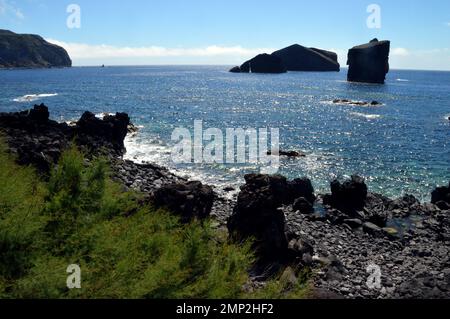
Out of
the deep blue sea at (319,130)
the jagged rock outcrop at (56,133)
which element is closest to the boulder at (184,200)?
the jagged rock outcrop at (56,133)

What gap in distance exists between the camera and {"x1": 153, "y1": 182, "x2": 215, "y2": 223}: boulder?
2451 centimetres

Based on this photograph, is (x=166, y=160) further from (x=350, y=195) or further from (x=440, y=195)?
(x=440, y=195)

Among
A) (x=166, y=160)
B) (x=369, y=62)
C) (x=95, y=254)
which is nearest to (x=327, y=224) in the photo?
(x=95, y=254)

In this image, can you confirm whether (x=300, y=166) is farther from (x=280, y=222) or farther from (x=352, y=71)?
(x=352, y=71)

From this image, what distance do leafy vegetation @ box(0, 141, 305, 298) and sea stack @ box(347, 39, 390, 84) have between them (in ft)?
562

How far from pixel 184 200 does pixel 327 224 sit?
13499 mm

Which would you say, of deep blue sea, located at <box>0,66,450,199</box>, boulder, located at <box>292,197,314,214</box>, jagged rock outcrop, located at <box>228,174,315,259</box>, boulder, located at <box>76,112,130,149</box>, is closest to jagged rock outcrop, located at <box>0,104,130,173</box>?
boulder, located at <box>76,112,130,149</box>

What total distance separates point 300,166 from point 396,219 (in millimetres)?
16216

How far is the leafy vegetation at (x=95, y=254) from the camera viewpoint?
38.8ft

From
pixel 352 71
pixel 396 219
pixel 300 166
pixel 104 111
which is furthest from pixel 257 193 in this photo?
pixel 352 71

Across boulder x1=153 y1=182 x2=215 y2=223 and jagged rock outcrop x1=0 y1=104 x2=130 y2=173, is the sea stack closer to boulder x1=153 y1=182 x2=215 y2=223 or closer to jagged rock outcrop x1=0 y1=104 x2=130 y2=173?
jagged rock outcrop x1=0 y1=104 x2=130 y2=173

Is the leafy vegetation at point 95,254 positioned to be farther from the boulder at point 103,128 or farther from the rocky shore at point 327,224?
the boulder at point 103,128

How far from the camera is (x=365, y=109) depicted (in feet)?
339

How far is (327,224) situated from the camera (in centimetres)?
3294
